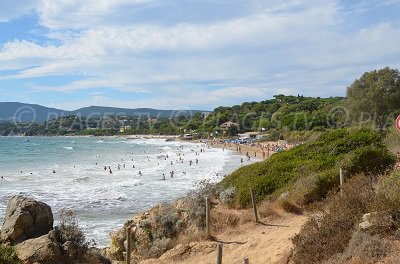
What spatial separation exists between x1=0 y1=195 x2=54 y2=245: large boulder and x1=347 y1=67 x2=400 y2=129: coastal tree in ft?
113

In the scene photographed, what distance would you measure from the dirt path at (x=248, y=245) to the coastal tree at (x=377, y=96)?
29851 millimetres

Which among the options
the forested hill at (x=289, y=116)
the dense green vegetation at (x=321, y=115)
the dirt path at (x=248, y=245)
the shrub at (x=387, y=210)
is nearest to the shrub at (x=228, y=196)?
the dirt path at (x=248, y=245)

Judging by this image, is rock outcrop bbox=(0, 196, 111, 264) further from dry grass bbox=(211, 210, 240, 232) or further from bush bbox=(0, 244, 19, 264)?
dry grass bbox=(211, 210, 240, 232)

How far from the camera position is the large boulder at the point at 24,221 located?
28.3 ft

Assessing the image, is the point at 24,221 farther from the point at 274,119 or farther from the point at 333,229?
the point at 274,119

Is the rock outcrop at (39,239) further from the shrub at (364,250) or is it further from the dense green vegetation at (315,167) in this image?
the dense green vegetation at (315,167)

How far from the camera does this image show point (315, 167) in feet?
47.0

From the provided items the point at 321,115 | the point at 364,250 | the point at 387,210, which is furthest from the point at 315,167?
the point at 321,115

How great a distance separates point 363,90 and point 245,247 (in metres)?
33.3

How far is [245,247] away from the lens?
10.1 m

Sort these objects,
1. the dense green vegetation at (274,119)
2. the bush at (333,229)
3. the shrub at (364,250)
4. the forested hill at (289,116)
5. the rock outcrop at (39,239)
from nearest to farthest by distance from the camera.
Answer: the shrub at (364,250), the bush at (333,229), the rock outcrop at (39,239), the forested hill at (289,116), the dense green vegetation at (274,119)

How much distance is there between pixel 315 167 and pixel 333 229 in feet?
25.2

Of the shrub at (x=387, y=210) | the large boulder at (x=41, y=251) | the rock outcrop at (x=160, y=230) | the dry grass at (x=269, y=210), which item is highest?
the shrub at (x=387, y=210)

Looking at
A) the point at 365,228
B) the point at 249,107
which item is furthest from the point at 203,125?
the point at 365,228
